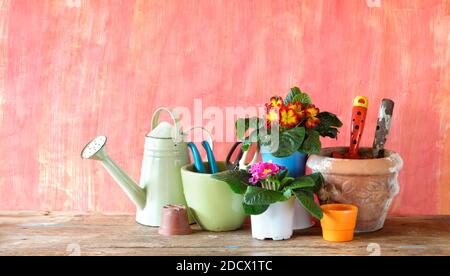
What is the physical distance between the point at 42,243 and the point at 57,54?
47 cm

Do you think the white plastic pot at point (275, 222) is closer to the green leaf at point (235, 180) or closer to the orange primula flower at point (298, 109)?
the green leaf at point (235, 180)

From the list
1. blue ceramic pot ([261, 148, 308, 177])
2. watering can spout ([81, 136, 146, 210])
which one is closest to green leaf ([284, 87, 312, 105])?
blue ceramic pot ([261, 148, 308, 177])

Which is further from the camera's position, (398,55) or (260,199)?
(398,55)

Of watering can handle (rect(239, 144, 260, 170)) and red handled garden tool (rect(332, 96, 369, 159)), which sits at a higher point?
red handled garden tool (rect(332, 96, 369, 159))

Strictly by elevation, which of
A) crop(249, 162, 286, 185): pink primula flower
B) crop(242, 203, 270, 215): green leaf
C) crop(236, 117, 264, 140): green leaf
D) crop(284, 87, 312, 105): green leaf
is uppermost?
crop(284, 87, 312, 105): green leaf

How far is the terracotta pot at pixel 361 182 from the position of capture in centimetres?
120

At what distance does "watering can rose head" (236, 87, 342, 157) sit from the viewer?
1.22 meters

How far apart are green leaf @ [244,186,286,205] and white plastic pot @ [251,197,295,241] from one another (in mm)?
27

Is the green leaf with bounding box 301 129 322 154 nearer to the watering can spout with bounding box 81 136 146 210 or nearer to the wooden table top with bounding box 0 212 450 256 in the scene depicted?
the wooden table top with bounding box 0 212 450 256
